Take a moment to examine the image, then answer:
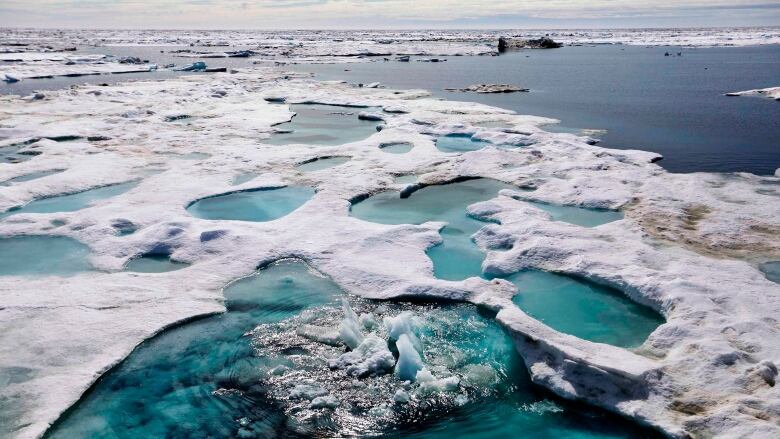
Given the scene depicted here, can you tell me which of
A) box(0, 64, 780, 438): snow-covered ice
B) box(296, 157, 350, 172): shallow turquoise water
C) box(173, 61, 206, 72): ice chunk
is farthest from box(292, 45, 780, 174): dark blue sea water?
box(296, 157, 350, 172): shallow turquoise water

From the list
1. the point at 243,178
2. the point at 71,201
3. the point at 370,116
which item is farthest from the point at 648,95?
the point at 71,201

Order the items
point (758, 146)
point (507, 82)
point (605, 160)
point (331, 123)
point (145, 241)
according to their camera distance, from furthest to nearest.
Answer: point (507, 82)
point (331, 123)
point (758, 146)
point (605, 160)
point (145, 241)

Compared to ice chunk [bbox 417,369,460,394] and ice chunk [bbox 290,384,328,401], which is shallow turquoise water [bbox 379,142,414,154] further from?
ice chunk [bbox 290,384,328,401]

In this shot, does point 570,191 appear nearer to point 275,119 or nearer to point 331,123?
point 331,123

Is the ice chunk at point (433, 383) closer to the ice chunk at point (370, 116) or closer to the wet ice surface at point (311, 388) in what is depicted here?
the wet ice surface at point (311, 388)

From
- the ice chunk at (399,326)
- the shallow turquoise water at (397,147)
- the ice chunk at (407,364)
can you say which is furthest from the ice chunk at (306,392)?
the shallow turquoise water at (397,147)

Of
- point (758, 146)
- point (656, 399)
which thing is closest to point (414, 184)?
point (656, 399)
